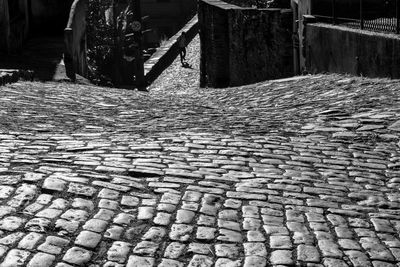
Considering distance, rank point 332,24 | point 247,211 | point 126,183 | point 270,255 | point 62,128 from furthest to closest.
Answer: point 332,24, point 62,128, point 126,183, point 247,211, point 270,255

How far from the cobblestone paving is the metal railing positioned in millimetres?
1572

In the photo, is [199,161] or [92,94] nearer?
[199,161]

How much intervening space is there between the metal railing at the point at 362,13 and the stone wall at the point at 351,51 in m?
0.18

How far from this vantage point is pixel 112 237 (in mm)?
5859

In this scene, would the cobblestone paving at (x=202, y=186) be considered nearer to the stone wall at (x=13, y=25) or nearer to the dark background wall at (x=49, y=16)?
the stone wall at (x=13, y=25)

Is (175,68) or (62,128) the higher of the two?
(62,128)

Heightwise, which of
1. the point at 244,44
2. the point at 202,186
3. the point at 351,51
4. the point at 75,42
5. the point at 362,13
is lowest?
the point at 244,44

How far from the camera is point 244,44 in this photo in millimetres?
21438

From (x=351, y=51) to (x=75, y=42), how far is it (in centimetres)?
863

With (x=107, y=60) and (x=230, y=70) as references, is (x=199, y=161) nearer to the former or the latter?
(x=230, y=70)

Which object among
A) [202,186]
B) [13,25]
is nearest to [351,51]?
[202,186]

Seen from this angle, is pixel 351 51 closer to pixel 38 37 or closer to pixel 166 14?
pixel 38 37

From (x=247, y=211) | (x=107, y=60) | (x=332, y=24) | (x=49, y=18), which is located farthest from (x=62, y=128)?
(x=107, y=60)

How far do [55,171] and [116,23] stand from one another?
88.3 feet
